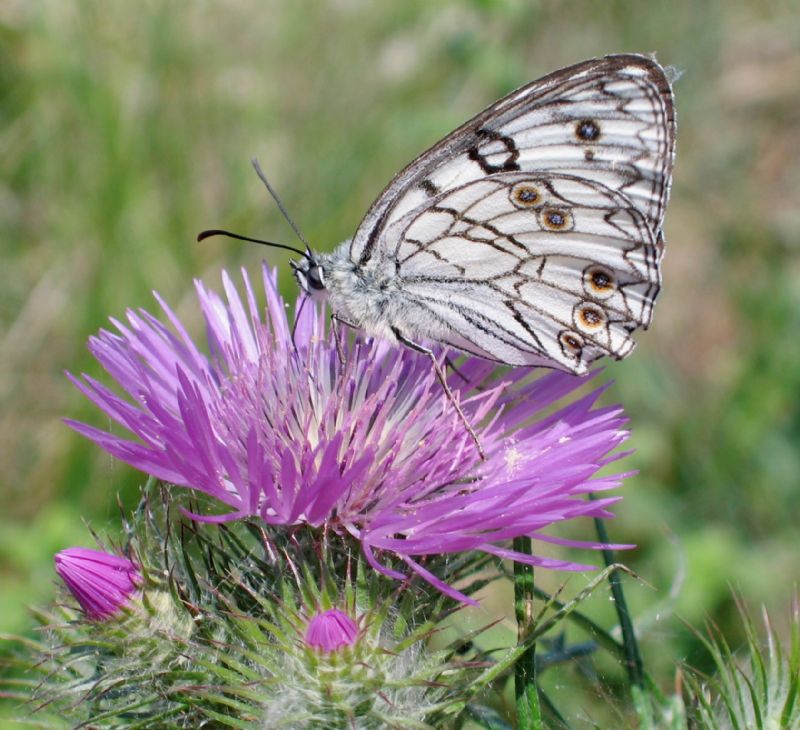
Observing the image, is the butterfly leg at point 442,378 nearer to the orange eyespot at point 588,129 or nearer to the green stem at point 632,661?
the green stem at point 632,661

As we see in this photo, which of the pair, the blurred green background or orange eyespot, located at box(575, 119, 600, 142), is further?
the blurred green background

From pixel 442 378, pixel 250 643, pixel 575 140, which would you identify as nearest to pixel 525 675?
pixel 250 643

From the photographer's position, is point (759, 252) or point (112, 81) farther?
point (759, 252)

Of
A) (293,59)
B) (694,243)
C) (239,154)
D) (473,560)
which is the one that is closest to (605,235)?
(473,560)

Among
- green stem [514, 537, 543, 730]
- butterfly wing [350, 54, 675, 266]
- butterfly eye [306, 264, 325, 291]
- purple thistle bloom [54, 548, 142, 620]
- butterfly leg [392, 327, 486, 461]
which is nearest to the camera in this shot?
green stem [514, 537, 543, 730]

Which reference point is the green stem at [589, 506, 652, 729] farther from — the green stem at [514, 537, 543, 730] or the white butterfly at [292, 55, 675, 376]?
the white butterfly at [292, 55, 675, 376]

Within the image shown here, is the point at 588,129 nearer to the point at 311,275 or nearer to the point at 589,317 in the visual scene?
the point at 589,317

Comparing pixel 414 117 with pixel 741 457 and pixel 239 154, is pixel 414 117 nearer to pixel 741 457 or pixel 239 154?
pixel 239 154

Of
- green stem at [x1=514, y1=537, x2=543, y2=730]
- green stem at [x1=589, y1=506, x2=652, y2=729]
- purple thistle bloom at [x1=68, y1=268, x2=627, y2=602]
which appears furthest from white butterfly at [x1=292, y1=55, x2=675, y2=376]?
green stem at [x1=514, y1=537, x2=543, y2=730]
